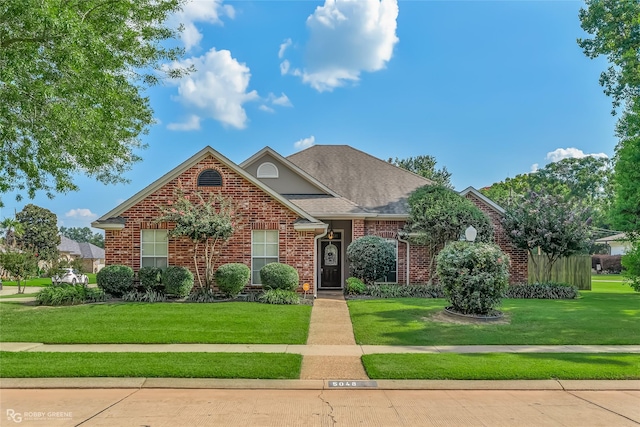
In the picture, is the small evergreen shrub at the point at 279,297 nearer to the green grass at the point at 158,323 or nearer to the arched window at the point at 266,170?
the green grass at the point at 158,323

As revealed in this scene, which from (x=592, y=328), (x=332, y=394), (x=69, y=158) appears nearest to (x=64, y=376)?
(x=332, y=394)

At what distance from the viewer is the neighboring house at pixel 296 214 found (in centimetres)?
1622

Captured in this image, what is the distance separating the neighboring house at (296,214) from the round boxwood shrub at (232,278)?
102 cm

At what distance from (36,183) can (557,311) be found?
15071 millimetres

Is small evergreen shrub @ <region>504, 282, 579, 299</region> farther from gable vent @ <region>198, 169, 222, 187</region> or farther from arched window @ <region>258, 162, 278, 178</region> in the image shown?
gable vent @ <region>198, 169, 222, 187</region>

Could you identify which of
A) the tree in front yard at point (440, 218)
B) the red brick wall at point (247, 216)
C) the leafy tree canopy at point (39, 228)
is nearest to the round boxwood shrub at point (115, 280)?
the red brick wall at point (247, 216)

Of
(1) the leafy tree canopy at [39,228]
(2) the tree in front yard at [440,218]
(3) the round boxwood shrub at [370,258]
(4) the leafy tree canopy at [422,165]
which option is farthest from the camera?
(1) the leafy tree canopy at [39,228]

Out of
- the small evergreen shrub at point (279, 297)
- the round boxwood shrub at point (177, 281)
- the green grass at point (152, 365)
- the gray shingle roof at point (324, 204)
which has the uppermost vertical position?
the gray shingle roof at point (324, 204)

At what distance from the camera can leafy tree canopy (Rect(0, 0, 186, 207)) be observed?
8617 millimetres

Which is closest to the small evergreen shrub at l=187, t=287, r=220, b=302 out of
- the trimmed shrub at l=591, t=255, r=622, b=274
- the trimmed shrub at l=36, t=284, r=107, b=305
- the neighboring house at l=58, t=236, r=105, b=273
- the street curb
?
the trimmed shrub at l=36, t=284, r=107, b=305

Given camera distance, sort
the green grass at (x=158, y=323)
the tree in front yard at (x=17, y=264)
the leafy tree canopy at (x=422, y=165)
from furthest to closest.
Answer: the leafy tree canopy at (x=422, y=165), the tree in front yard at (x=17, y=264), the green grass at (x=158, y=323)

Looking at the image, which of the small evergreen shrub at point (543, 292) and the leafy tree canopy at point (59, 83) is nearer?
the leafy tree canopy at point (59, 83)

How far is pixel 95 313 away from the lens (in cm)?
1246

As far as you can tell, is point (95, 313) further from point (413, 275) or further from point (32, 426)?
point (413, 275)
